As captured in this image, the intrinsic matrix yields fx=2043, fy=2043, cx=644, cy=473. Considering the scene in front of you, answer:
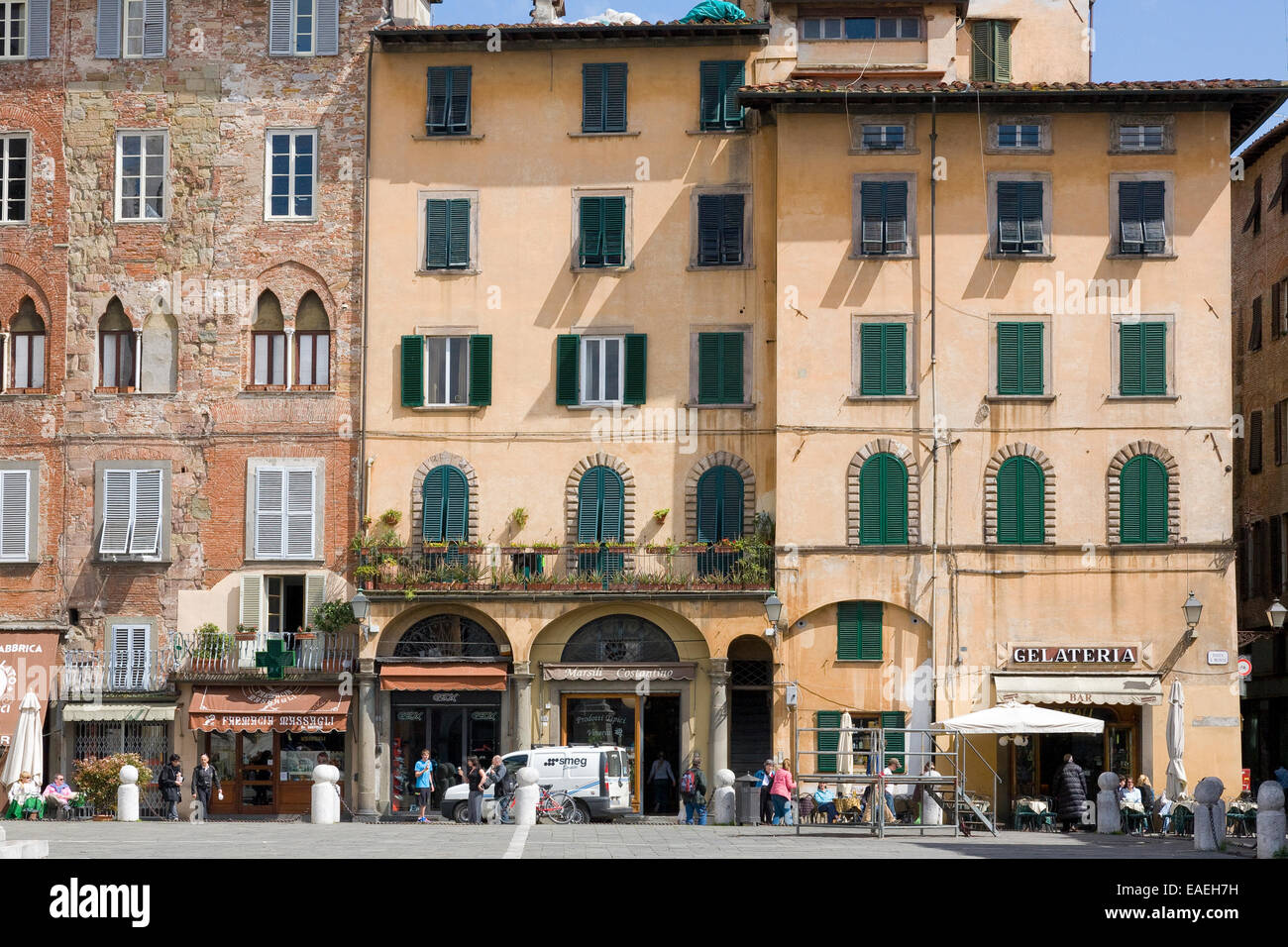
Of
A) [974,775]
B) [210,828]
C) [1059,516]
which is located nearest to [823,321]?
[1059,516]

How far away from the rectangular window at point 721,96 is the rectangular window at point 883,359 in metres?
5.35

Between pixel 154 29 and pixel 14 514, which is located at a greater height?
pixel 154 29

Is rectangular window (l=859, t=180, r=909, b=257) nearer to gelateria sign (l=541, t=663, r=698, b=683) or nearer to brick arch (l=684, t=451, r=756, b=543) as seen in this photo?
brick arch (l=684, t=451, r=756, b=543)

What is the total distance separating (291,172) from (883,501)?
14546 millimetres

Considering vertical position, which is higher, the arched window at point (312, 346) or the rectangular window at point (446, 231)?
the rectangular window at point (446, 231)

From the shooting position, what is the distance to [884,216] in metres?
42.7

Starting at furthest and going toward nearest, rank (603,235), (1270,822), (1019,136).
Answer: (603,235) → (1019,136) → (1270,822)

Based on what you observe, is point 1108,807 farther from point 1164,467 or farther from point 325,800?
point 325,800

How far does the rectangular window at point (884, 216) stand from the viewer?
42.7 m

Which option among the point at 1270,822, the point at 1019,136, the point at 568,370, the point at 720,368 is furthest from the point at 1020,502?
the point at 1270,822

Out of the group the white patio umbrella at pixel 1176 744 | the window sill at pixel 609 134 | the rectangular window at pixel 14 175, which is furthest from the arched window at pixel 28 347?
the white patio umbrella at pixel 1176 744

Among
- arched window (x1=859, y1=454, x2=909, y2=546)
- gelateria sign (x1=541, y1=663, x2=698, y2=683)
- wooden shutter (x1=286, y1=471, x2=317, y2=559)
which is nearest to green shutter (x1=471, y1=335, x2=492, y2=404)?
wooden shutter (x1=286, y1=471, x2=317, y2=559)

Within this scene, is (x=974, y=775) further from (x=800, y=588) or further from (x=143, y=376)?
(x=143, y=376)

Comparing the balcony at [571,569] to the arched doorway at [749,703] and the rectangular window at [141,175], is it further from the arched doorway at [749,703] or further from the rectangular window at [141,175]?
the rectangular window at [141,175]
